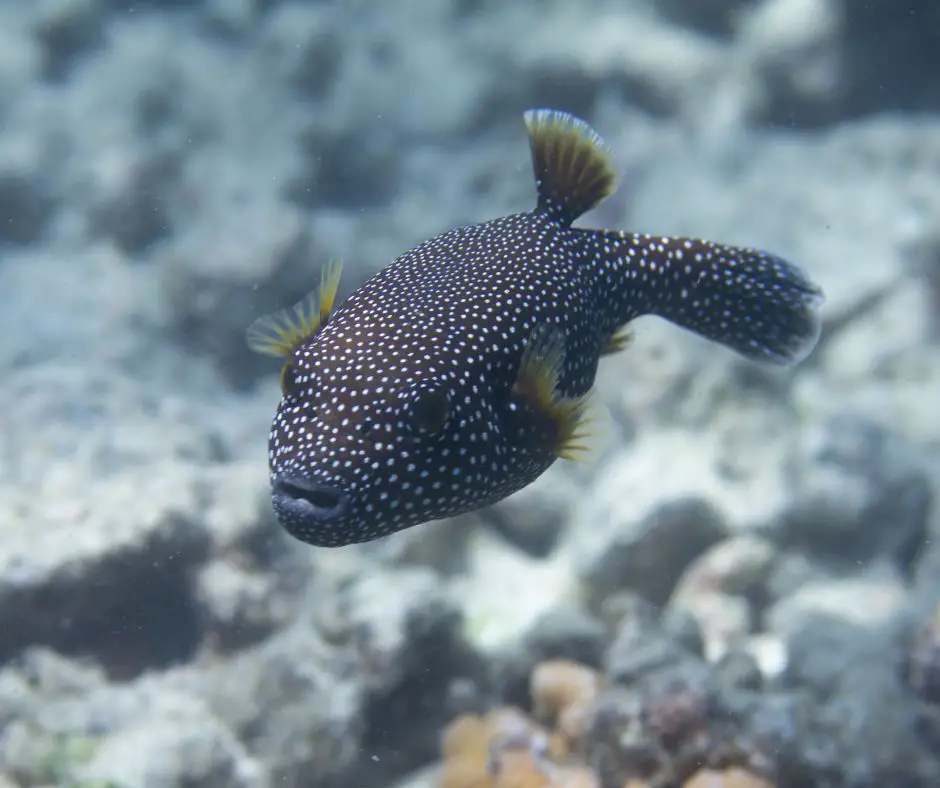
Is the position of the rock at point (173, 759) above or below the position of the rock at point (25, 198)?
below

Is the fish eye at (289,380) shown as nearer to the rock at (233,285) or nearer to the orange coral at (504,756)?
the orange coral at (504,756)

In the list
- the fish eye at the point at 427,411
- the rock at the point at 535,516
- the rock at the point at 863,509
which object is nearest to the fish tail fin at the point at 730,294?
the fish eye at the point at 427,411

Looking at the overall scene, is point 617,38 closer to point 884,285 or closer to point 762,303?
point 884,285

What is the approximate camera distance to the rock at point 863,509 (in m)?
6.56

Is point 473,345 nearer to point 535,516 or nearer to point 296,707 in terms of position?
point 296,707

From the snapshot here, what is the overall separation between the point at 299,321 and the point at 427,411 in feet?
2.47

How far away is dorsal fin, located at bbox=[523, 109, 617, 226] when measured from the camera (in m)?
4.02

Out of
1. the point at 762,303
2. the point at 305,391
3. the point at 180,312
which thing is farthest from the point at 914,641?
the point at 180,312

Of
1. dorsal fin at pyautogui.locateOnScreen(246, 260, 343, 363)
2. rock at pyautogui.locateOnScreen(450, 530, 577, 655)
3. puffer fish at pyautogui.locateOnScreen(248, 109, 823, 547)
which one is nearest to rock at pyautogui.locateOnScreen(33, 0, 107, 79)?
rock at pyautogui.locateOnScreen(450, 530, 577, 655)

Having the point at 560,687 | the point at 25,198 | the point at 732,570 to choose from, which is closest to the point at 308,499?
the point at 560,687

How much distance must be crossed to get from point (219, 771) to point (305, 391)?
330 centimetres

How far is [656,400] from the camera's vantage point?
324 inches

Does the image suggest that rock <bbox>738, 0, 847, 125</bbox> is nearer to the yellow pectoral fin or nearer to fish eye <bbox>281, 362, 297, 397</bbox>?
the yellow pectoral fin

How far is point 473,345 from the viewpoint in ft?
10.2
